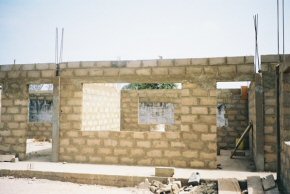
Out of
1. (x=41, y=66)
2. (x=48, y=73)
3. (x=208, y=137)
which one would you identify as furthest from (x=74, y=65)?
(x=208, y=137)

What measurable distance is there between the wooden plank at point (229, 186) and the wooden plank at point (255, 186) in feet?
0.67

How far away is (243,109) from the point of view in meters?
11.4

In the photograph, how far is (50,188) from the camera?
19.6 feet

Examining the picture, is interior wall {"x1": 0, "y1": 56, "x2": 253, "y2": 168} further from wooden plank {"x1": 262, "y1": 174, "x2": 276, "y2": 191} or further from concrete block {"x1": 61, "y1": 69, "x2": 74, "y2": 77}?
wooden plank {"x1": 262, "y1": 174, "x2": 276, "y2": 191}

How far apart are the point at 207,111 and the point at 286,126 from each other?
233 cm

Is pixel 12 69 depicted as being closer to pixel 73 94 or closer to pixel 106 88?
pixel 73 94

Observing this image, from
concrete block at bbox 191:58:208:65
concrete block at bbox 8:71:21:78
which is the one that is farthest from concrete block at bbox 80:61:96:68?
concrete block at bbox 191:58:208:65

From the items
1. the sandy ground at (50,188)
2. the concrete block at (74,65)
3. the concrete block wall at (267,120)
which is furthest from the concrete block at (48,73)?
the concrete block wall at (267,120)

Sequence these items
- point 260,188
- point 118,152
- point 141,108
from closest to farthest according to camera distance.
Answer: point 260,188
point 118,152
point 141,108

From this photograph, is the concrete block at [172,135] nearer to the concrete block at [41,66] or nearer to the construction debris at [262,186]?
the construction debris at [262,186]

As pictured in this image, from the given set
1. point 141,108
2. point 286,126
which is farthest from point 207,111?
point 141,108

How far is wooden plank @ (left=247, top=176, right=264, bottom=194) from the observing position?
491 centimetres

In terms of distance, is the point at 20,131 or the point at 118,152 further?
the point at 20,131

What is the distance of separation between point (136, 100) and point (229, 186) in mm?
8856
